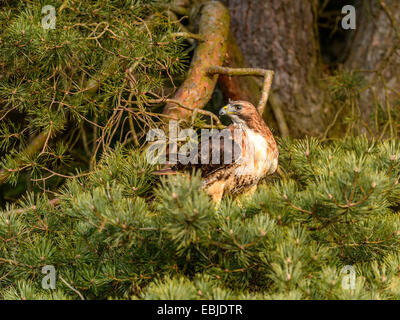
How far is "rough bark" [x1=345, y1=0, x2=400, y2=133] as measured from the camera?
421cm

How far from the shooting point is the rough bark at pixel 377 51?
166 inches

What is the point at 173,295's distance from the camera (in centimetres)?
138

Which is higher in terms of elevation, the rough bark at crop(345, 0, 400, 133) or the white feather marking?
the rough bark at crop(345, 0, 400, 133)

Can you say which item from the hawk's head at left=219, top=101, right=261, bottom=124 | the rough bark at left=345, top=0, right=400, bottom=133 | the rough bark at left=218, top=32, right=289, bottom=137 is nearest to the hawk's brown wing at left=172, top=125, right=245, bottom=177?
the hawk's head at left=219, top=101, right=261, bottom=124

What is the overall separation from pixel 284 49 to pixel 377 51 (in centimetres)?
86

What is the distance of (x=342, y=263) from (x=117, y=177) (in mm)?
929

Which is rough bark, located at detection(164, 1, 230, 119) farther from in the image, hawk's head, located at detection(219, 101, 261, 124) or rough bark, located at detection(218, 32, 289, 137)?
hawk's head, located at detection(219, 101, 261, 124)

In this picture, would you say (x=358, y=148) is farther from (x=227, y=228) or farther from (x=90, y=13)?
(x=90, y=13)

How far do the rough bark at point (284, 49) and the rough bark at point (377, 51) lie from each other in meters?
0.51

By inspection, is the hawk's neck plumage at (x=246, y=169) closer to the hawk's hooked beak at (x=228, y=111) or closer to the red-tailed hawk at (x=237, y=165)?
the red-tailed hawk at (x=237, y=165)

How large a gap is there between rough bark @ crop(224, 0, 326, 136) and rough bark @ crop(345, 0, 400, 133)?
51cm

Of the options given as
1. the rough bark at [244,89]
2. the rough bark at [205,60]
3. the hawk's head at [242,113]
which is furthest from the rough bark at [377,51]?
the hawk's head at [242,113]

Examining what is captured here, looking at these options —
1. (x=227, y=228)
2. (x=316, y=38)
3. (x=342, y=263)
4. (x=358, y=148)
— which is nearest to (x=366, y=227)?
(x=342, y=263)

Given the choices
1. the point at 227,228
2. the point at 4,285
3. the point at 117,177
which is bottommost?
the point at 4,285
